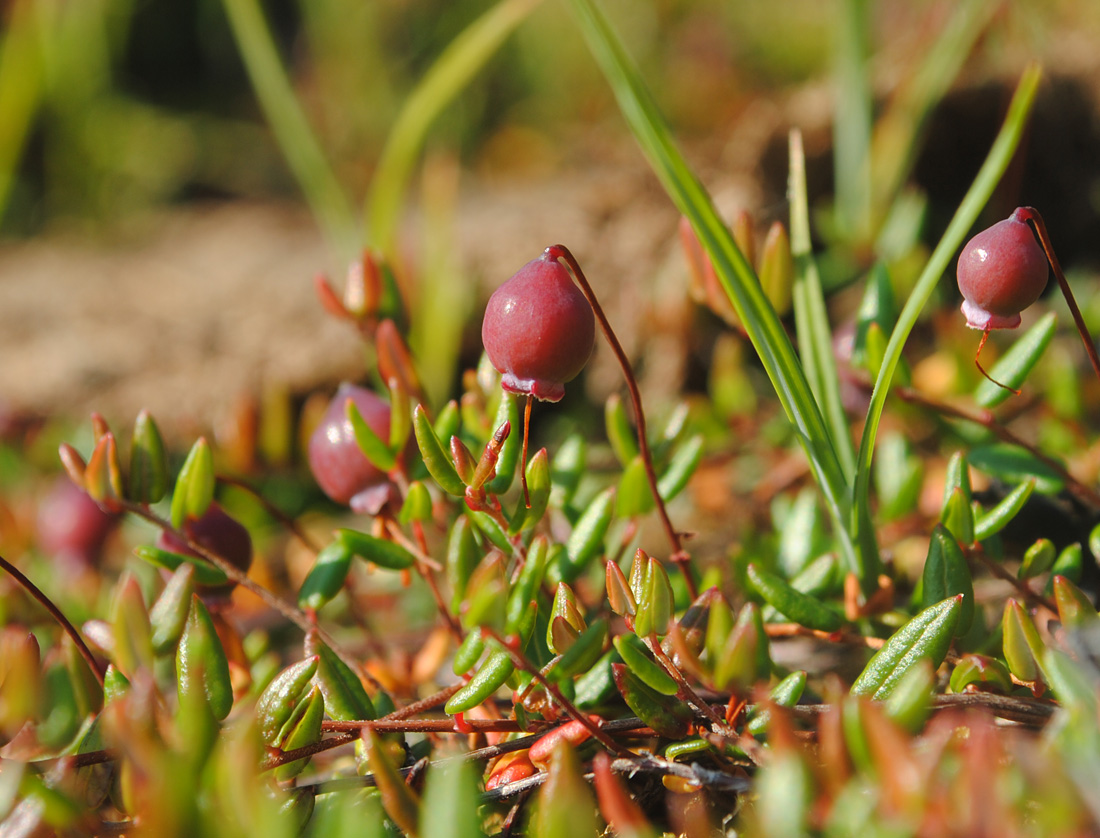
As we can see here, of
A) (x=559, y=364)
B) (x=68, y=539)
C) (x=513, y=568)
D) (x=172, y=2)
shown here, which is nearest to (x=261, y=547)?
(x=68, y=539)

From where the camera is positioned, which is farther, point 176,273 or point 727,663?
point 176,273

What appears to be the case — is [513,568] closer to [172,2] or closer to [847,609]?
[847,609]

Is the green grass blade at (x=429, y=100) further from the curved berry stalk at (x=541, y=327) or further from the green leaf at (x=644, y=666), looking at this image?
the green leaf at (x=644, y=666)

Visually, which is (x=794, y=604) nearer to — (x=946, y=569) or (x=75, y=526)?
(x=946, y=569)

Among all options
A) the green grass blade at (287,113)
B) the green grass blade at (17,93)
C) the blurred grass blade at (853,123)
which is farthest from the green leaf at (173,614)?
the green grass blade at (17,93)

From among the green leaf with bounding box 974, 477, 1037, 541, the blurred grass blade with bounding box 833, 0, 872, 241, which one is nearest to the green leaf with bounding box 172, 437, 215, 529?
the green leaf with bounding box 974, 477, 1037, 541

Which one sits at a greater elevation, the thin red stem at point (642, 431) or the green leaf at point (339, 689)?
the thin red stem at point (642, 431)
